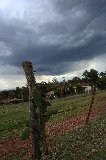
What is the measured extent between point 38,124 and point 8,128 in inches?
788

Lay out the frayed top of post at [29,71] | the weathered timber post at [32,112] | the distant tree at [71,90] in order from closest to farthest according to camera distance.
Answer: the weathered timber post at [32,112], the frayed top of post at [29,71], the distant tree at [71,90]

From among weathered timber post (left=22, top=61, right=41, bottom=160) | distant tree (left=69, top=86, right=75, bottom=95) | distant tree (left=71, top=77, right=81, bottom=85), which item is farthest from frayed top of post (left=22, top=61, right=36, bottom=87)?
distant tree (left=71, top=77, right=81, bottom=85)

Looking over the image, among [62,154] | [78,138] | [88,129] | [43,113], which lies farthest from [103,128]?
[43,113]

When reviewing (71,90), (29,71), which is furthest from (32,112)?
(71,90)

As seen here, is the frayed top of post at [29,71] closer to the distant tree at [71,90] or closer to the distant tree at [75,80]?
the distant tree at [71,90]

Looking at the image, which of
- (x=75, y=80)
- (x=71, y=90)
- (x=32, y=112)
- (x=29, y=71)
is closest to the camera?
(x=32, y=112)

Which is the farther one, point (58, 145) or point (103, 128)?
point (103, 128)

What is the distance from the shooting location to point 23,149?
1841 centimetres

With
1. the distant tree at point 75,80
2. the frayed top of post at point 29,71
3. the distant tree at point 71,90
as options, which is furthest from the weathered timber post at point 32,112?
the distant tree at point 75,80

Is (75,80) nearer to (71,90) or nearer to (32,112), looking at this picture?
(71,90)

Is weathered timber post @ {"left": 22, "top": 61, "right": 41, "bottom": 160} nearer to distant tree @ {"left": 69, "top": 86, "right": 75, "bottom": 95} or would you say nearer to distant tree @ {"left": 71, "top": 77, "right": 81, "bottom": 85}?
distant tree @ {"left": 69, "top": 86, "right": 75, "bottom": 95}

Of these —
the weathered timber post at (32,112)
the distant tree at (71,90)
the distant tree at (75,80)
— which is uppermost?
the distant tree at (75,80)

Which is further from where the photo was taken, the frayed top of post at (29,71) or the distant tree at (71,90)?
the distant tree at (71,90)

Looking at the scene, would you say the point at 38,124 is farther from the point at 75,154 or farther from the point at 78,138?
the point at 78,138
